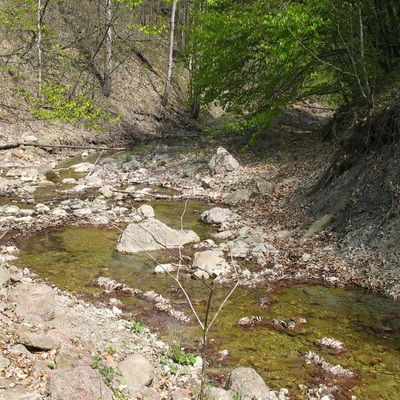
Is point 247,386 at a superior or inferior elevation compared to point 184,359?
superior

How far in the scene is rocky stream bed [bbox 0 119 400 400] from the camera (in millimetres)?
3949

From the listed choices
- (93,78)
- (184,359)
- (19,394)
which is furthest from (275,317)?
(93,78)

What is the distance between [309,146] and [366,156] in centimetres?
635

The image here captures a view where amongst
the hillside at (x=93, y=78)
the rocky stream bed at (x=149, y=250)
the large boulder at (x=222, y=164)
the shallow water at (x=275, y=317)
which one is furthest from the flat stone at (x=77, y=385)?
the hillside at (x=93, y=78)

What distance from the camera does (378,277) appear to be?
687 centimetres

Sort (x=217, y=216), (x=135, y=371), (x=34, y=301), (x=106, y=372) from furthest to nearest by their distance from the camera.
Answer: (x=217, y=216) → (x=34, y=301) → (x=135, y=371) → (x=106, y=372)

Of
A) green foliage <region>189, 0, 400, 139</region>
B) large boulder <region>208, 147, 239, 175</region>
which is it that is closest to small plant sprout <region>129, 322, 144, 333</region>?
green foliage <region>189, 0, 400, 139</region>

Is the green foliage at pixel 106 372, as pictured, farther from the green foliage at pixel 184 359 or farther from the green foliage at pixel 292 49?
the green foliage at pixel 292 49

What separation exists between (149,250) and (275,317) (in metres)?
3.24

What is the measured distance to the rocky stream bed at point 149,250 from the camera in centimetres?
395

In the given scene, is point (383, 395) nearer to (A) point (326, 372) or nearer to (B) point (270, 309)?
(A) point (326, 372)

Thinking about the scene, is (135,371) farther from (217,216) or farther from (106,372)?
(217,216)

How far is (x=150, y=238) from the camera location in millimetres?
8414

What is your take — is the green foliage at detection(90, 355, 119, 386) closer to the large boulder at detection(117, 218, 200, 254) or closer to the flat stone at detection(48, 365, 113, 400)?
the flat stone at detection(48, 365, 113, 400)
